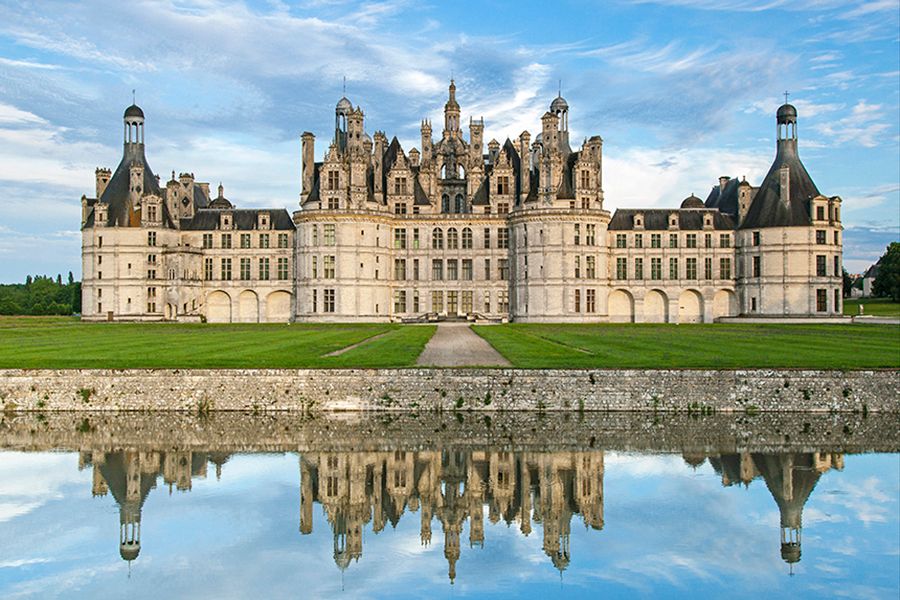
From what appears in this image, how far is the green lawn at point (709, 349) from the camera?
31234mm

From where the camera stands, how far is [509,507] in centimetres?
1803

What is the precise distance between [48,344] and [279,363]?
52.6 ft

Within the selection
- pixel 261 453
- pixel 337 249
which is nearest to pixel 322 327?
pixel 337 249

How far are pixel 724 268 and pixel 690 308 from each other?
4306 mm

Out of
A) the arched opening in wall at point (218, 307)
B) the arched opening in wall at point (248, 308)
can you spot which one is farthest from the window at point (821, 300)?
the arched opening in wall at point (218, 307)

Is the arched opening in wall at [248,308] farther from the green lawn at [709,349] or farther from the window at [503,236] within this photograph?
the green lawn at [709,349]

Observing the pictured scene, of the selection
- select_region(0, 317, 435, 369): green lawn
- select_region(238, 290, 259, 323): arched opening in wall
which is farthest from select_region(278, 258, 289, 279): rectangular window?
select_region(0, 317, 435, 369): green lawn

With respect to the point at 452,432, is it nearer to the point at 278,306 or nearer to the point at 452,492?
the point at 452,492

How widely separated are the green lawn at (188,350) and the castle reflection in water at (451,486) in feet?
28.7

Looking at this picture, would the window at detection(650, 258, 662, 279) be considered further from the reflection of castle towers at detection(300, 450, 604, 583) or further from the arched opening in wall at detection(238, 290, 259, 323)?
the reflection of castle towers at detection(300, 450, 604, 583)

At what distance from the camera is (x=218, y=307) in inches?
A: 3137

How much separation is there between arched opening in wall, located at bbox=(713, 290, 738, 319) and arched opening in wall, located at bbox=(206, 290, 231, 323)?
41.2m

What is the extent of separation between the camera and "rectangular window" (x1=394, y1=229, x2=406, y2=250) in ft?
252

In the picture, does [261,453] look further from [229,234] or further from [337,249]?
[229,234]
